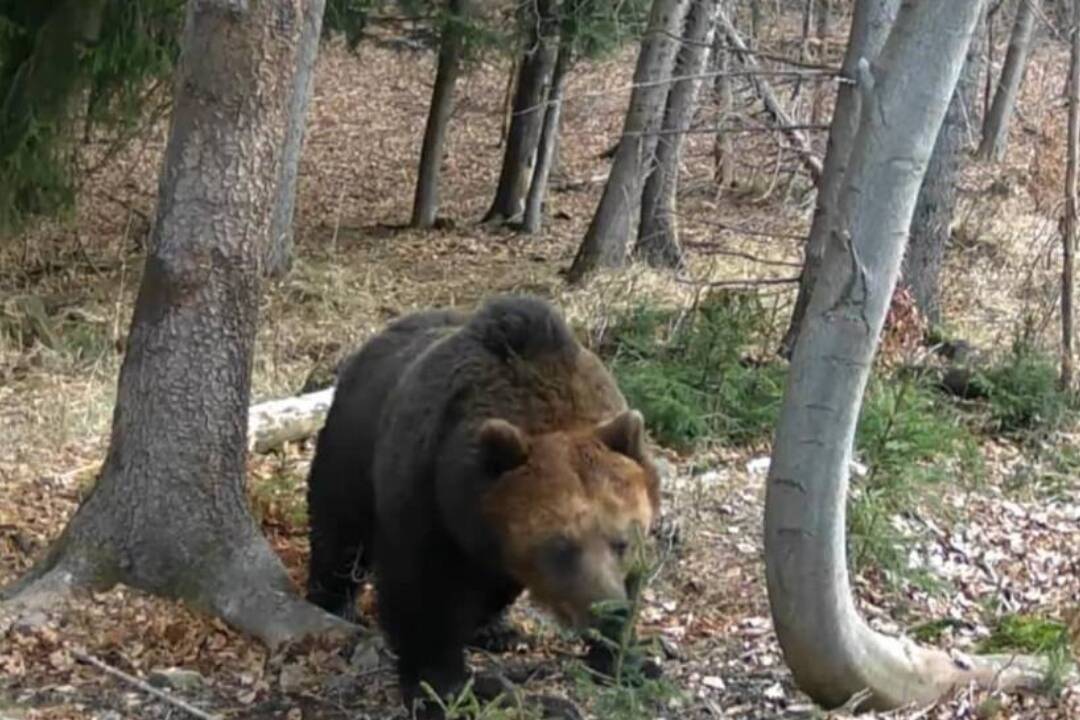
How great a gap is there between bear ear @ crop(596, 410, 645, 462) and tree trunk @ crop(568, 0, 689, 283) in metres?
9.83

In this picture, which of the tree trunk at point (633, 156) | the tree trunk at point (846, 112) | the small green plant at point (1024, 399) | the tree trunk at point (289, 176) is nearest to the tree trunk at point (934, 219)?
the small green plant at point (1024, 399)

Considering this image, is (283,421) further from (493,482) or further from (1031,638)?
(1031,638)

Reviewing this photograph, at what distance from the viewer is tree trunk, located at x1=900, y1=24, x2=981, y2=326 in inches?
487

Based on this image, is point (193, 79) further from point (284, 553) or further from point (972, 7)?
point (972, 7)

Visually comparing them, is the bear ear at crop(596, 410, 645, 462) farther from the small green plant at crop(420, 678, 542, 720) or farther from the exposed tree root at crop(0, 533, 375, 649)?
the exposed tree root at crop(0, 533, 375, 649)

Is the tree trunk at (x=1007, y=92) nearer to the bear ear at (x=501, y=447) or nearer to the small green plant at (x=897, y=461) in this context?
the small green plant at (x=897, y=461)

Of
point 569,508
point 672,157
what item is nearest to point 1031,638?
point 569,508

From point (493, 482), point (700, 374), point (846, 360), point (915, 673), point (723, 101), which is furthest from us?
point (723, 101)

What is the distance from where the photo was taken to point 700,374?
9.75 m

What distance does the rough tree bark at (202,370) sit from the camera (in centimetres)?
675

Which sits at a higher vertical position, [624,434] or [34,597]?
[624,434]

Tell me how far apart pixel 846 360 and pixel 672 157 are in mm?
11056

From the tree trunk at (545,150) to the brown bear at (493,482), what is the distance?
1343 centimetres

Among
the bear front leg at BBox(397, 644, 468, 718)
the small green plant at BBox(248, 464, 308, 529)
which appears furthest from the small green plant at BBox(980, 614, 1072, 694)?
the small green plant at BBox(248, 464, 308, 529)
